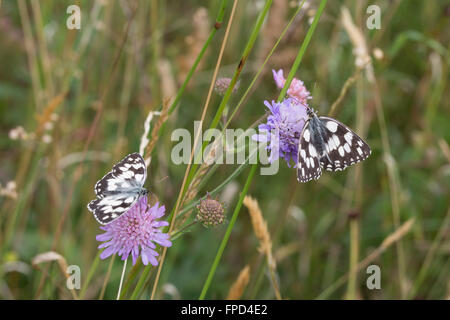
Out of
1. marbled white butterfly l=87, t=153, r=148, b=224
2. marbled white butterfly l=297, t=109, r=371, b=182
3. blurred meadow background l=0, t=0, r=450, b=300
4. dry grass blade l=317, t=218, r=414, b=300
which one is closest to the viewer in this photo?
marbled white butterfly l=87, t=153, r=148, b=224

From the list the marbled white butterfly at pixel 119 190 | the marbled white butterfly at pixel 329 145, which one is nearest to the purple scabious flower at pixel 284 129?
the marbled white butterfly at pixel 329 145

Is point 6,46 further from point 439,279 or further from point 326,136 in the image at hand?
point 439,279

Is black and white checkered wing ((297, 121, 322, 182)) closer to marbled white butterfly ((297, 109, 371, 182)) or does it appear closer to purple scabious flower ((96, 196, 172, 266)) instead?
marbled white butterfly ((297, 109, 371, 182))

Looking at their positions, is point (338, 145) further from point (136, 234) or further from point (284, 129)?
point (136, 234)

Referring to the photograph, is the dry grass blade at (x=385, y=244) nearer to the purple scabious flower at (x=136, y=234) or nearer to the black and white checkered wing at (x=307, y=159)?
the black and white checkered wing at (x=307, y=159)

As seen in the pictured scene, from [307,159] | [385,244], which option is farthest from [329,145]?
[385,244]

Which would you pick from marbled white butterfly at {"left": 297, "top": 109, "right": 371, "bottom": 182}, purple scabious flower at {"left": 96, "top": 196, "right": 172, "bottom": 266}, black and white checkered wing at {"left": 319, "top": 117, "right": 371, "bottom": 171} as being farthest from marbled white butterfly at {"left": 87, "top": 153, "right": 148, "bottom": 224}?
black and white checkered wing at {"left": 319, "top": 117, "right": 371, "bottom": 171}

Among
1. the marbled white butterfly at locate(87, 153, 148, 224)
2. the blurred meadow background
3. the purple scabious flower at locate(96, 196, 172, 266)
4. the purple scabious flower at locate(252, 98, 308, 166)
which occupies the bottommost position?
the purple scabious flower at locate(96, 196, 172, 266)
